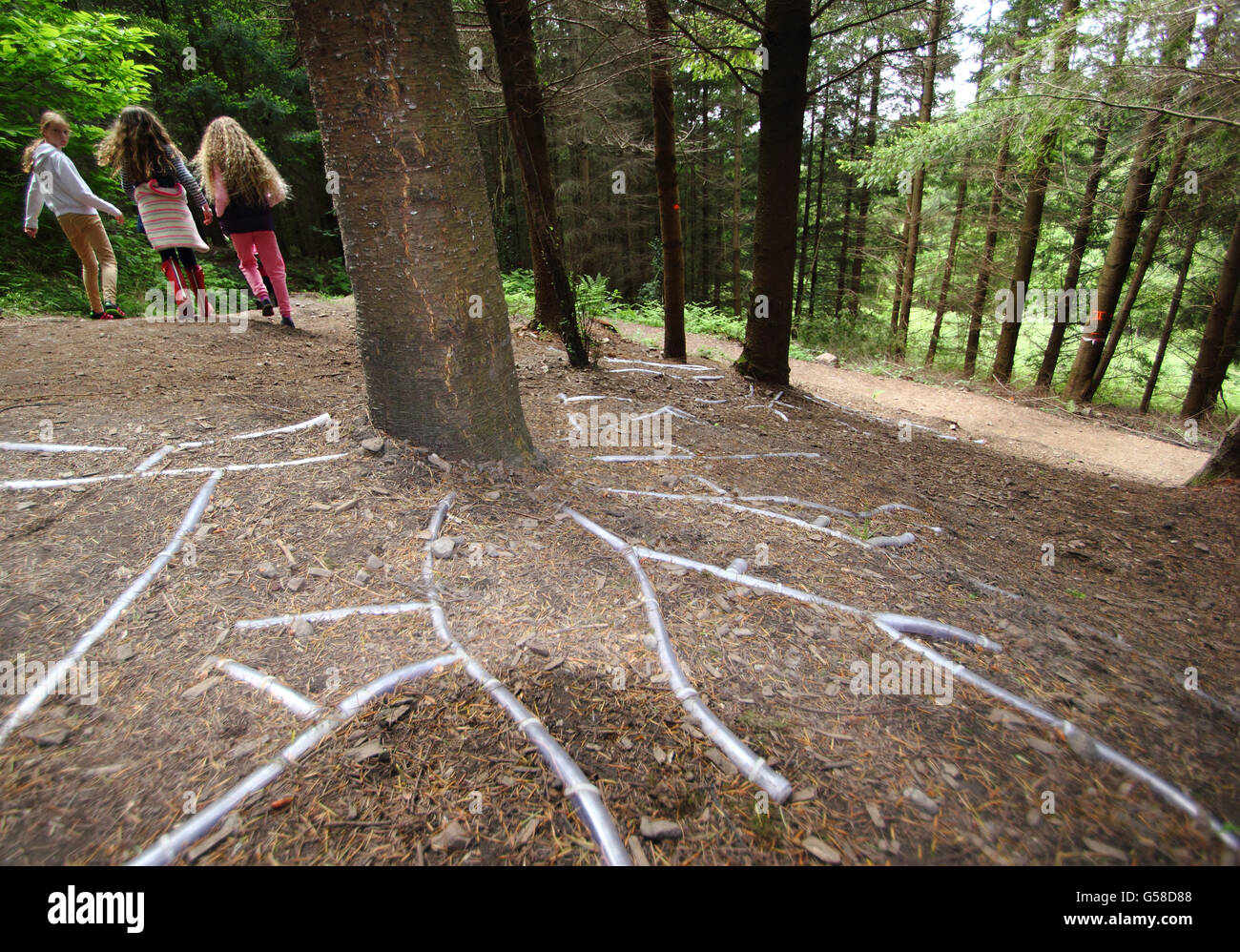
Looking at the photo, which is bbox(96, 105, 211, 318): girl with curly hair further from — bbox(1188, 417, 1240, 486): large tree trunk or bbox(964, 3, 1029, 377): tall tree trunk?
bbox(964, 3, 1029, 377): tall tree trunk

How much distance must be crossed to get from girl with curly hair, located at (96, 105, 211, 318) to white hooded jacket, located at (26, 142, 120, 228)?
0.37m

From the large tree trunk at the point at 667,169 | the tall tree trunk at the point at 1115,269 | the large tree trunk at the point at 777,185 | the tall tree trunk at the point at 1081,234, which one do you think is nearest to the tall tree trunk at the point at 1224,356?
the tall tree trunk at the point at 1115,269

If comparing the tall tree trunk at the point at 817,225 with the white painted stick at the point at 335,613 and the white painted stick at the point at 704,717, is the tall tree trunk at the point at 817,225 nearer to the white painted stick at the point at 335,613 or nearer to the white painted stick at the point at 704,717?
the white painted stick at the point at 704,717

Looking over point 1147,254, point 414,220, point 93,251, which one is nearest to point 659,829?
point 414,220

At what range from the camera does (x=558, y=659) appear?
86.5 inches

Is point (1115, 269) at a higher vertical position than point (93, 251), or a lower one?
lower

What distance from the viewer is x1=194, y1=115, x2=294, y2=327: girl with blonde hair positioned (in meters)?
5.74

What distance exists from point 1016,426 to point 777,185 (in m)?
6.24

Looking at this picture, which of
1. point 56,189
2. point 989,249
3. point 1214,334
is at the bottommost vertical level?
point 1214,334

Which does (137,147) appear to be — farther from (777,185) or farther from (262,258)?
(777,185)

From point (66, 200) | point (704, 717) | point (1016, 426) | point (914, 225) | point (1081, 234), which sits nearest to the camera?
point (704, 717)

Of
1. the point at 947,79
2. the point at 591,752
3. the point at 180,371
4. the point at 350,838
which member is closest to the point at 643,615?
the point at 591,752

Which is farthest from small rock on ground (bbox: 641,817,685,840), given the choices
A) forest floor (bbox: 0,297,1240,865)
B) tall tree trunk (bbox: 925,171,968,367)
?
tall tree trunk (bbox: 925,171,968,367)
